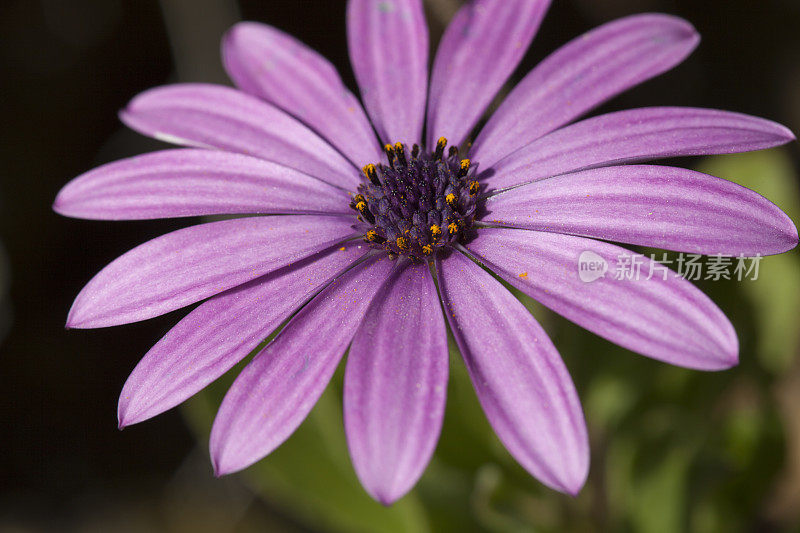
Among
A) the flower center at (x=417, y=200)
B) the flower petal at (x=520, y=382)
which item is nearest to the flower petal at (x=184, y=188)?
the flower center at (x=417, y=200)

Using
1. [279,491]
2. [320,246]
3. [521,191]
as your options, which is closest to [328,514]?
[279,491]

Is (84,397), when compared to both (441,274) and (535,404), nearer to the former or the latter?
(441,274)

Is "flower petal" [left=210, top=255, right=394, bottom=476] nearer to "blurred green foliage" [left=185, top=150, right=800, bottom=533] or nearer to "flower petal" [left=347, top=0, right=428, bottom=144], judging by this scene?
"flower petal" [left=347, top=0, right=428, bottom=144]

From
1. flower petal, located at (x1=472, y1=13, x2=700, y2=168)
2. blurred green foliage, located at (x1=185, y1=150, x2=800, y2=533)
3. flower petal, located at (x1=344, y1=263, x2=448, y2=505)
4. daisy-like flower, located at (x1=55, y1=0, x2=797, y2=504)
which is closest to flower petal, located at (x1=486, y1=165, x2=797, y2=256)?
daisy-like flower, located at (x1=55, y1=0, x2=797, y2=504)

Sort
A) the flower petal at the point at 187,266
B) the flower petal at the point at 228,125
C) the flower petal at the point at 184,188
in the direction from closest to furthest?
the flower petal at the point at 187,266 < the flower petal at the point at 184,188 < the flower petal at the point at 228,125

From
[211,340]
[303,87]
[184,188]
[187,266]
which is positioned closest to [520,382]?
[211,340]

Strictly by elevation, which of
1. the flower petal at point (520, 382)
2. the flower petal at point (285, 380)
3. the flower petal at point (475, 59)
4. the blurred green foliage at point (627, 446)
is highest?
the flower petal at point (475, 59)
